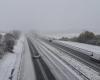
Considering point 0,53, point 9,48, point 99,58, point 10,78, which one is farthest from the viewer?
point 9,48

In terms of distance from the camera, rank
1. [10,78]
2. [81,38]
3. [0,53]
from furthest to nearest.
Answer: [81,38]
[0,53]
[10,78]

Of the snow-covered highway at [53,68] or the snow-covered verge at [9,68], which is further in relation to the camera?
the snow-covered verge at [9,68]

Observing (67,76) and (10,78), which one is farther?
(10,78)

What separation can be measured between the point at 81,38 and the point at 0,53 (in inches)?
1028

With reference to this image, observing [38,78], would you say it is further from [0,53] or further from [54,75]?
[0,53]

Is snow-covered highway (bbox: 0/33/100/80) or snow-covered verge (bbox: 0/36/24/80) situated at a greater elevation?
snow-covered highway (bbox: 0/33/100/80)

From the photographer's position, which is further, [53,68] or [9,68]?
[9,68]

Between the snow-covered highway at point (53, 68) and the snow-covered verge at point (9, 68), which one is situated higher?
the snow-covered highway at point (53, 68)

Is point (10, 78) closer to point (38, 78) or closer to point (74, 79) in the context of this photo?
point (38, 78)

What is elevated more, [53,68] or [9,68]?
[53,68]

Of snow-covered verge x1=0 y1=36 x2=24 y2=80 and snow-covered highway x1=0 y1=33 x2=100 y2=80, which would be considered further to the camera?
snow-covered verge x1=0 y1=36 x2=24 y2=80

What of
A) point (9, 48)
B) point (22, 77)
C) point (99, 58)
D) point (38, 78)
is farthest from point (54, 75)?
point (9, 48)

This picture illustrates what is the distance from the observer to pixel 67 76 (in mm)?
12391

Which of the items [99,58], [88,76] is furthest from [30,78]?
[99,58]
